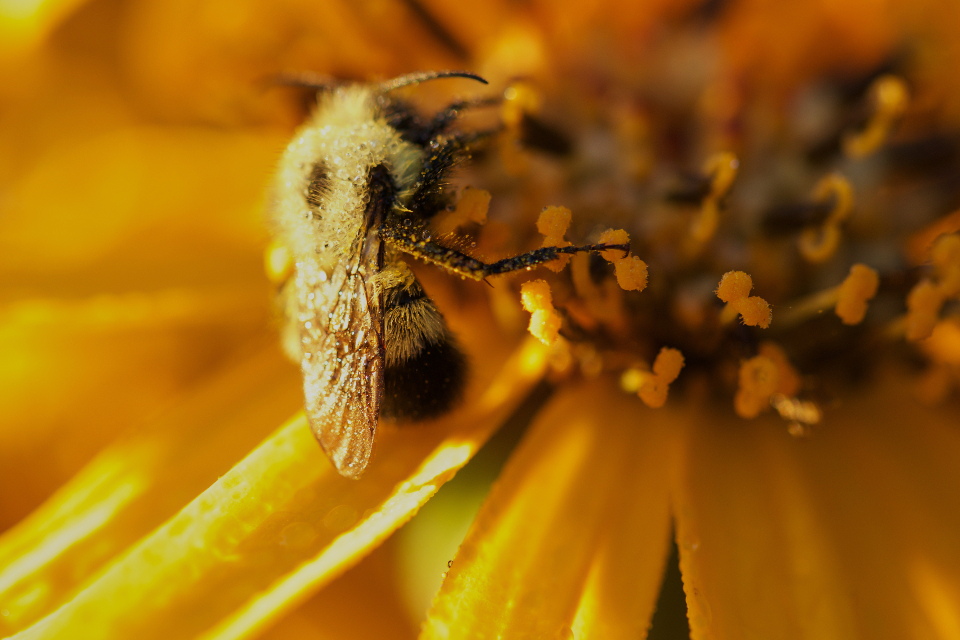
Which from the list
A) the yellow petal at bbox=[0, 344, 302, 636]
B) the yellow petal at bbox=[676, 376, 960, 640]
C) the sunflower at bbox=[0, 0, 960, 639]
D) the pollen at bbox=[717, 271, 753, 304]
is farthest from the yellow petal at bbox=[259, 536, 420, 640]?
the pollen at bbox=[717, 271, 753, 304]

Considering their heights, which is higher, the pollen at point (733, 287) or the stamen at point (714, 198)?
the stamen at point (714, 198)

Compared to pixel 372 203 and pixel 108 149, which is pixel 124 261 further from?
pixel 372 203

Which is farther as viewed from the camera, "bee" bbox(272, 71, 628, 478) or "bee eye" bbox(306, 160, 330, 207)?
"bee eye" bbox(306, 160, 330, 207)

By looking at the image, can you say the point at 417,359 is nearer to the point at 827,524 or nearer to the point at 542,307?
the point at 542,307

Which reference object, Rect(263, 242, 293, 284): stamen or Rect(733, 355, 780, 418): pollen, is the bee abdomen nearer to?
Rect(263, 242, 293, 284): stamen

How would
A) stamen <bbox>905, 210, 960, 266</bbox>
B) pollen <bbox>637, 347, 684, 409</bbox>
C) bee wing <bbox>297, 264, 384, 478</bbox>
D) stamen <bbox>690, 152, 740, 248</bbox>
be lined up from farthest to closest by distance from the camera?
stamen <bbox>905, 210, 960, 266</bbox> < stamen <bbox>690, 152, 740, 248</bbox> < pollen <bbox>637, 347, 684, 409</bbox> < bee wing <bbox>297, 264, 384, 478</bbox>

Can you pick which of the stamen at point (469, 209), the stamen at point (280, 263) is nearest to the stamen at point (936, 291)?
the stamen at point (469, 209)

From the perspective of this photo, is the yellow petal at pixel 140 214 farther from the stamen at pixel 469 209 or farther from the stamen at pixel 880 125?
the stamen at pixel 880 125
